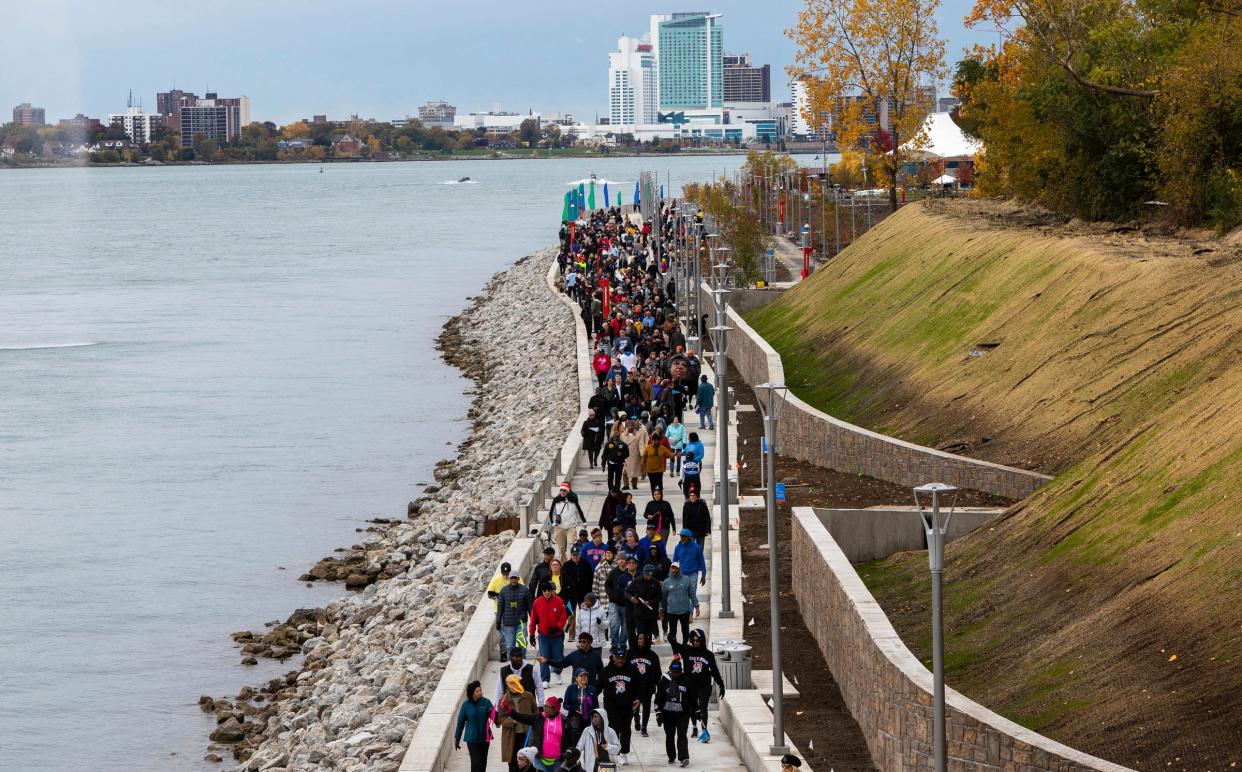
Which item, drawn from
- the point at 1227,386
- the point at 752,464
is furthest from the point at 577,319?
the point at 1227,386

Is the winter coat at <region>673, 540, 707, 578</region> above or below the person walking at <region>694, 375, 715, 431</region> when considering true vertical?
below

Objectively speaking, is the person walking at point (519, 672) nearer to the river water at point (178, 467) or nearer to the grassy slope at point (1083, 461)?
the grassy slope at point (1083, 461)

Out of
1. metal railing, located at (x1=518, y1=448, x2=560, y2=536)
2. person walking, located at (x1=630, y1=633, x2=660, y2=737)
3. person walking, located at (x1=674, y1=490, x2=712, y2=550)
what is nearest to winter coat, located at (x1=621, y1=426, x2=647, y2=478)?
metal railing, located at (x1=518, y1=448, x2=560, y2=536)

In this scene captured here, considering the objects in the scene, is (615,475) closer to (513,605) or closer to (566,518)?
(566,518)

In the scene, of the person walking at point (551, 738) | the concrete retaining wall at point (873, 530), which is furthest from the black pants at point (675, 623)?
the concrete retaining wall at point (873, 530)

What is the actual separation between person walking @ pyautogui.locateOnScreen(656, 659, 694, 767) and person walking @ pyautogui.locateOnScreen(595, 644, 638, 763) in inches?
11.2

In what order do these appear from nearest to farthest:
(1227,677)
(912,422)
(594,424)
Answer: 1. (1227,677)
2. (594,424)
3. (912,422)

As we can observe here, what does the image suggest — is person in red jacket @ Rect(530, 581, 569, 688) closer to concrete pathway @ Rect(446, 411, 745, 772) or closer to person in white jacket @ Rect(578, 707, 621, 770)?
concrete pathway @ Rect(446, 411, 745, 772)

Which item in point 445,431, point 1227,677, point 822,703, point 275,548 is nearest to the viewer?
point 1227,677

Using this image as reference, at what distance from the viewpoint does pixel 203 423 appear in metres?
52.6

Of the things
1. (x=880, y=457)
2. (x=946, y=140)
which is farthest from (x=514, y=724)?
(x=946, y=140)

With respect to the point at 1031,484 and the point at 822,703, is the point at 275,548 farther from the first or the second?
the point at 822,703

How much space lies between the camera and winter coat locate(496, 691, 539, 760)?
47.3ft

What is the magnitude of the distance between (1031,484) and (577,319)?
32545mm
